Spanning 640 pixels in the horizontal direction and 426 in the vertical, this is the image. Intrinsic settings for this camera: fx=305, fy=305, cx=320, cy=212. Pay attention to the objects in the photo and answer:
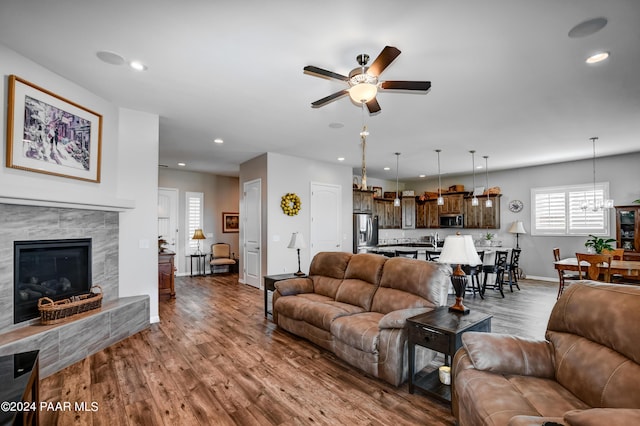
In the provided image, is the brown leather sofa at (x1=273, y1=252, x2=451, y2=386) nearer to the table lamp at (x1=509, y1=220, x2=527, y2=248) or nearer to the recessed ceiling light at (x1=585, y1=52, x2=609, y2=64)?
the recessed ceiling light at (x1=585, y1=52, x2=609, y2=64)

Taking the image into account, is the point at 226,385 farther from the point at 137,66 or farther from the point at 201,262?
the point at 201,262

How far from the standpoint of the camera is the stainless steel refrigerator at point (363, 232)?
323 inches

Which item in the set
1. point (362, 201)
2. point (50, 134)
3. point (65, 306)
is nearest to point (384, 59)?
point (50, 134)

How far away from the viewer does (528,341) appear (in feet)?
6.48

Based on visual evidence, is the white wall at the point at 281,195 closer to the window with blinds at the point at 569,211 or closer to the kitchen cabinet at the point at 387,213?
the kitchen cabinet at the point at 387,213

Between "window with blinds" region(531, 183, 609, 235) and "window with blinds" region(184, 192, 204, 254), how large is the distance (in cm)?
918

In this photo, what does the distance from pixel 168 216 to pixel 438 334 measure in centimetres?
783

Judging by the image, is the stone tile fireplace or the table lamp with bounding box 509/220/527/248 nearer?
the stone tile fireplace

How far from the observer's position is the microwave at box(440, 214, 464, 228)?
9.24 meters

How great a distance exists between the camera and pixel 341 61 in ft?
9.62

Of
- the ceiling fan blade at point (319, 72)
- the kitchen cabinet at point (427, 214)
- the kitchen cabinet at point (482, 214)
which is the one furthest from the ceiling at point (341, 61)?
the kitchen cabinet at point (427, 214)

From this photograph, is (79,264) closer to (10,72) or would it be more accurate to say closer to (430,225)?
(10,72)

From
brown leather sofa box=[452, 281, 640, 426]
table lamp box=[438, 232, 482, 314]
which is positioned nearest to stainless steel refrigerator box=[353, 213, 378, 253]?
table lamp box=[438, 232, 482, 314]

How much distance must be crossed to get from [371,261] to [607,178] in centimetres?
689
